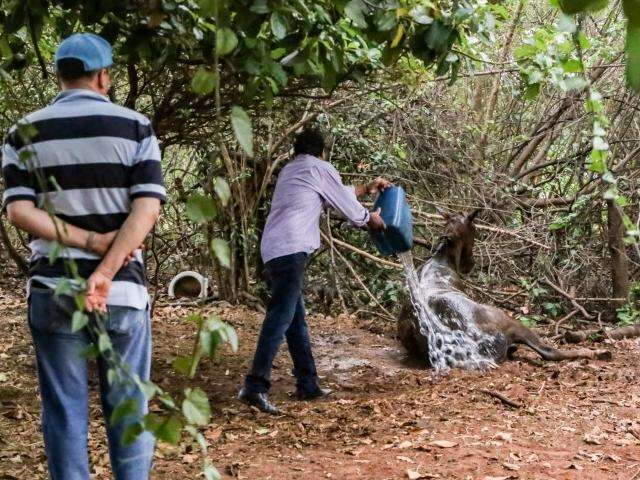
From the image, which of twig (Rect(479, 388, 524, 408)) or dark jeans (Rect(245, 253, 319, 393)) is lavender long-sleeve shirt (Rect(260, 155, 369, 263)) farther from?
twig (Rect(479, 388, 524, 408))

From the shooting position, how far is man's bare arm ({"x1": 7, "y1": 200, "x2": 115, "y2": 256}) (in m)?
2.59

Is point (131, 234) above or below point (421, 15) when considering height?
below

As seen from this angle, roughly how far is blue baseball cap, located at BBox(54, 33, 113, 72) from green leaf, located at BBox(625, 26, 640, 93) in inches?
90.7

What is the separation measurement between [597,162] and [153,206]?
150 cm

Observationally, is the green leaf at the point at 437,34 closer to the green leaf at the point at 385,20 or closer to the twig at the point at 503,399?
the green leaf at the point at 385,20

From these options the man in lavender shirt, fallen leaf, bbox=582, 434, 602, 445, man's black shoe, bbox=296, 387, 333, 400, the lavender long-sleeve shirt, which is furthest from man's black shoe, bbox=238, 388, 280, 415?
fallen leaf, bbox=582, 434, 602, 445

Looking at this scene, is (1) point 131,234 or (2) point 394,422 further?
(2) point 394,422

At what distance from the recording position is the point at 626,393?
4988 mm

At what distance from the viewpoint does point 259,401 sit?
483 centimetres

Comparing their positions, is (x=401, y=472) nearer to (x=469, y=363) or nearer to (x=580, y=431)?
(x=580, y=431)

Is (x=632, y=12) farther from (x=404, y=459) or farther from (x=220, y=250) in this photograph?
(x=404, y=459)

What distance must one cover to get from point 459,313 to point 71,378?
12.1 feet

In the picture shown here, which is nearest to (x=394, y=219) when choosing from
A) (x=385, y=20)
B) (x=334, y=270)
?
(x=334, y=270)

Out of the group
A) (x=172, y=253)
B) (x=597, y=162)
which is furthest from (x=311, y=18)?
(x=172, y=253)
